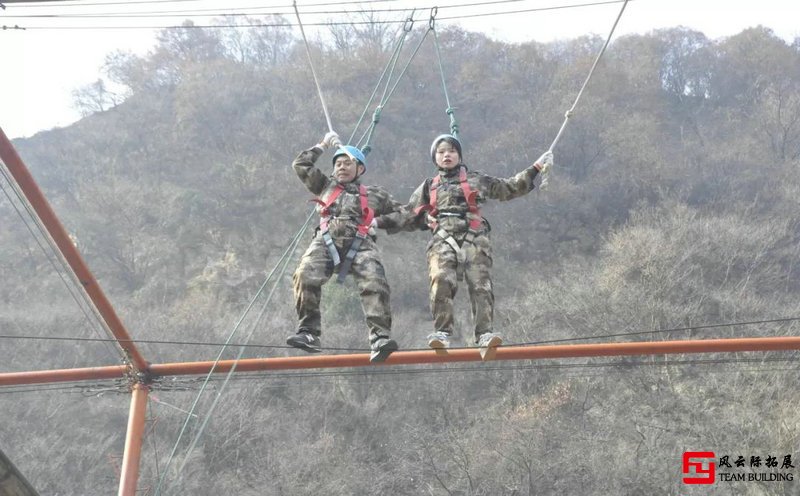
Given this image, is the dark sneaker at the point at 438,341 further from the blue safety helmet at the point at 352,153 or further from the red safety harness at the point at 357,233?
the blue safety helmet at the point at 352,153

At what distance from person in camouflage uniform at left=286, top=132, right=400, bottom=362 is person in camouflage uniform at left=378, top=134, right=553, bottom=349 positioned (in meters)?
0.28

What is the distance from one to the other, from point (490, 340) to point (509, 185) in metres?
1.79

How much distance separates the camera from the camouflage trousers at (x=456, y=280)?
6480mm

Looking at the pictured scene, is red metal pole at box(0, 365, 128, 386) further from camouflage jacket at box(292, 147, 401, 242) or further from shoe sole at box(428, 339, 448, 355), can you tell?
shoe sole at box(428, 339, 448, 355)

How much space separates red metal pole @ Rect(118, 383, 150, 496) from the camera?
7.35 m

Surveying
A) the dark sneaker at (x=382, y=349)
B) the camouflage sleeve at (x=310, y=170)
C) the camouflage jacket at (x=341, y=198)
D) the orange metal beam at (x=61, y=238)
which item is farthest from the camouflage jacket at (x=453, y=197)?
the orange metal beam at (x=61, y=238)

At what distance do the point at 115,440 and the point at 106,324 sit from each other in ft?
52.5

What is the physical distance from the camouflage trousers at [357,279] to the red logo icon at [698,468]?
1462 centimetres


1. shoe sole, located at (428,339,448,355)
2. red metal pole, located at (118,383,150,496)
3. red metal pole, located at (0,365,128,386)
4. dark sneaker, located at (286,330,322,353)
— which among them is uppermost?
dark sneaker, located at (286,330,322,353)

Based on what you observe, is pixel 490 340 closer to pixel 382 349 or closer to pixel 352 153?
pixel 382 349

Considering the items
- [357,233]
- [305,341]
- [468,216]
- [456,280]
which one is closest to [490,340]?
[456,280]

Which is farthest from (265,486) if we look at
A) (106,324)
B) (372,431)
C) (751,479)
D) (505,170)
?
(505,170)

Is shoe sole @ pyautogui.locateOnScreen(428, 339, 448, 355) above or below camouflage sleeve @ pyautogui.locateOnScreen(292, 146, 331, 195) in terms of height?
below

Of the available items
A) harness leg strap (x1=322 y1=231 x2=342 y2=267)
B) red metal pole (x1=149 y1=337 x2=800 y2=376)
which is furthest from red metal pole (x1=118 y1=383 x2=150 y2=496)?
harness leg strap (x1=322 y1=231 x2=342 y2=267)
